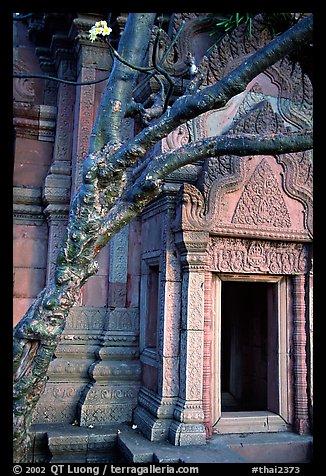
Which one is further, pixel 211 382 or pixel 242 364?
pixel 242 364

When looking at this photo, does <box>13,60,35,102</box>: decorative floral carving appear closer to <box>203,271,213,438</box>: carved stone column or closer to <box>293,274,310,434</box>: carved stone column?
<box>203,271,213,438</box>: carved stone column

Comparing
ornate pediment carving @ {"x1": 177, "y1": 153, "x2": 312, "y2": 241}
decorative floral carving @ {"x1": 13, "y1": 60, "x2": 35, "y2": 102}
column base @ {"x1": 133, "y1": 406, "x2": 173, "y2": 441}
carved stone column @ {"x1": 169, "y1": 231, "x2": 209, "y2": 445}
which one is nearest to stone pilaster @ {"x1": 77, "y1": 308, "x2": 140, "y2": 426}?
column base @ {"x1": 133, "y1": 406, "x2": 173, "y2": 441}

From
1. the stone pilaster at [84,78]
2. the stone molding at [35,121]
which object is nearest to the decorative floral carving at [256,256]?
the stone pilaster at [84,78]

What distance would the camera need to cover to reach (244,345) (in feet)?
32.7

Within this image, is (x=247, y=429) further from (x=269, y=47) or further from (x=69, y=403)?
(x=269, y=47)

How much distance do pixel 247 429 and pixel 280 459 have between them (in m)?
0.55

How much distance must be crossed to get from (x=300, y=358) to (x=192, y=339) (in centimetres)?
166

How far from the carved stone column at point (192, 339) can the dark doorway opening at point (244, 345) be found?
322 centimetres

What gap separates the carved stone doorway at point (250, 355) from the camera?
20.6 feet

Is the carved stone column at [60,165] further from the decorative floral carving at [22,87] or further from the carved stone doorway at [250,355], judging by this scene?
the carved stone doorway at [250,355]

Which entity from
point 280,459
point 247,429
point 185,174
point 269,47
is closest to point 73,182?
point 185,174

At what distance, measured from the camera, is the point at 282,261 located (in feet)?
21.4
